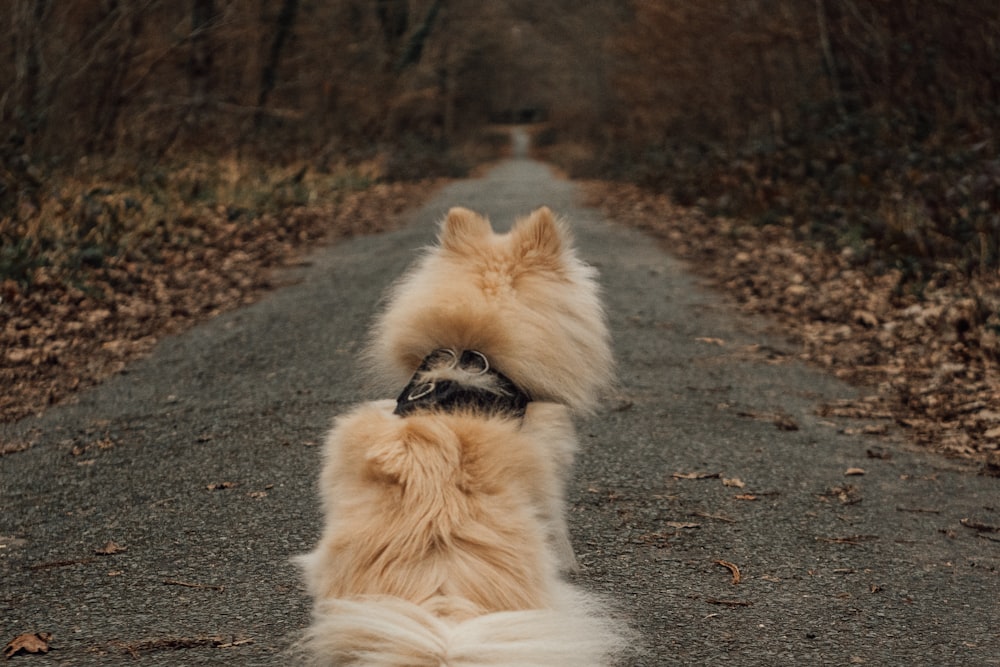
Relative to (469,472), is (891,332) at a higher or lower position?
lower

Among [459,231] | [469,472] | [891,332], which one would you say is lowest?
[891,332]

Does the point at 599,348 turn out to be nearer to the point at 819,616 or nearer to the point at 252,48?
the point at 819,616

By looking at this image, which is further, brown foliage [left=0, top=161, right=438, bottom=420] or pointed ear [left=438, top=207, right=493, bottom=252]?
brown foliage [left=0, top=161, right=438, bottom=420]

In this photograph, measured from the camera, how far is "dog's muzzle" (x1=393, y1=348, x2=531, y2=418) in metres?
2.98

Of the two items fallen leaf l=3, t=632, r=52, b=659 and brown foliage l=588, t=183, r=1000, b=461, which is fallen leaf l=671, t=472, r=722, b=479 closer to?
brown foliage l=588, t=183, r=1000, b=461

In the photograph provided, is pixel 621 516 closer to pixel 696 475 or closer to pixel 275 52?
pixel 696 475

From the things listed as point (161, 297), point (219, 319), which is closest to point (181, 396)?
point (219, 319)

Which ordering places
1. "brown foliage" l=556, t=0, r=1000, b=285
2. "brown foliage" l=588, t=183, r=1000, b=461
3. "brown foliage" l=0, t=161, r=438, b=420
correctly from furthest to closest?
"brown foliage" l=556, t=0, r=1000, b=285 → "brown foliage" l=0, t=161, r=438, b=420 → "brown foliage" l=588, t=183, r=1000, b=461

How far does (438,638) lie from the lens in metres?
2.08

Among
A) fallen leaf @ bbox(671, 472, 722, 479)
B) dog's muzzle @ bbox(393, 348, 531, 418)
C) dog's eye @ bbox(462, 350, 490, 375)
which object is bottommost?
fallen leaf @ bbox(671, 472, 722, 479)

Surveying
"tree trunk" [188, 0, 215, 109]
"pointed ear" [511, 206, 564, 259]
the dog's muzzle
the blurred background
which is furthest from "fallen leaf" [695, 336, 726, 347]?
"tree trunk" [188, 0, 215, 109]

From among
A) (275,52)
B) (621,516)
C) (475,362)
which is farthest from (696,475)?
(275,52)

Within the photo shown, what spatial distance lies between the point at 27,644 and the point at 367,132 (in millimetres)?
23118

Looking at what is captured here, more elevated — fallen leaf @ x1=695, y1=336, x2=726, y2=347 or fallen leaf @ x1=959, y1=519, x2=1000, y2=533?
fallen leaf @ x1=959, y1=519, x2=1000, y2=533
